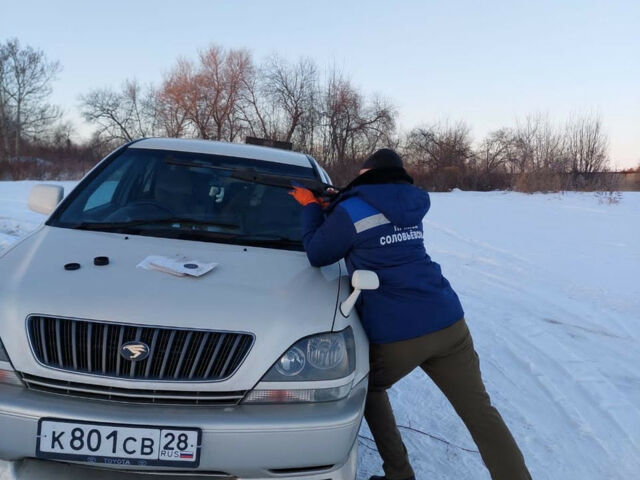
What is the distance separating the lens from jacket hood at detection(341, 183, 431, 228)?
2275 millimetres

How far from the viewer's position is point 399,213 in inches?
89.8

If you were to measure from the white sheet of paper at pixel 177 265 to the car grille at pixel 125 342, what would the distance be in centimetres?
36

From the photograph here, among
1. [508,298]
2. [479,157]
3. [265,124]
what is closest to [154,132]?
[265,124]

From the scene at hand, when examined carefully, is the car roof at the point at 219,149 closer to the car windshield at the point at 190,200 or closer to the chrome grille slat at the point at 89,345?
the car windshield at the point at 190,200

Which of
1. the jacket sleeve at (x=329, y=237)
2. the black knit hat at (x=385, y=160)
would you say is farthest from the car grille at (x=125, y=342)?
the black knit hat at (x=385, y=160)

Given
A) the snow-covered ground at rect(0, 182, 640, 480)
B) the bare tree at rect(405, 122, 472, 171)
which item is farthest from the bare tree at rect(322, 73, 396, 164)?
the snow-covered ground at rect(0, 182, 640, 480)

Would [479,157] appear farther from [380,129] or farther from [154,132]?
[154,132]

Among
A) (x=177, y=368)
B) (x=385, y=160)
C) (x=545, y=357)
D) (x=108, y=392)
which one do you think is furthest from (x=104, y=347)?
(x=545, y=357)

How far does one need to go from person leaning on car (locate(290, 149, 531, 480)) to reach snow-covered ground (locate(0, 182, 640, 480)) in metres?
0.54

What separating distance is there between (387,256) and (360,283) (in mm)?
272

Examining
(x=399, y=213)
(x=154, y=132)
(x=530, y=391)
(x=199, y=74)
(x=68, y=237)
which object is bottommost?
(x=530, y=391)

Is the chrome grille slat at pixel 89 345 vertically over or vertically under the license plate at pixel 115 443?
over

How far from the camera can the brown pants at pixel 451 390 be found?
2.30 meters

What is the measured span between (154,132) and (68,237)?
39767 mm
